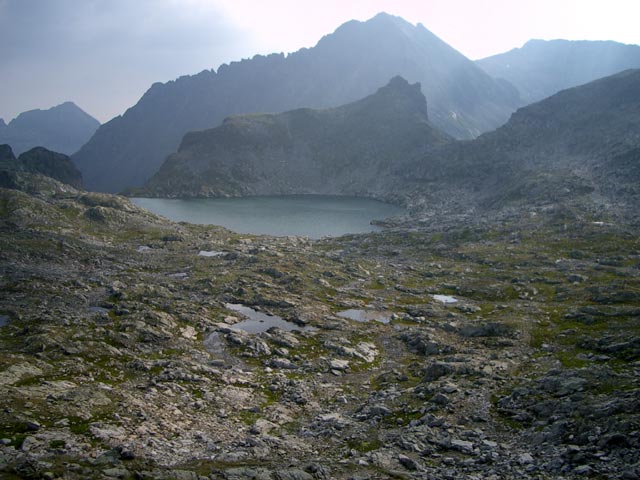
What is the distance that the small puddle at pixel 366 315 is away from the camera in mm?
56219

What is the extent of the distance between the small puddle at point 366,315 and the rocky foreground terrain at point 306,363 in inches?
15.4

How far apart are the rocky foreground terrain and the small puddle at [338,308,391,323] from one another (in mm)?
391

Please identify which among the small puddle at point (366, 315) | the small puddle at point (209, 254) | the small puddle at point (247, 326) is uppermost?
the small puddle at point (209, 254)

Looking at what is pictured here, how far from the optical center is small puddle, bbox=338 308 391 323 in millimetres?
56219

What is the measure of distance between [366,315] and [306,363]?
1864cm

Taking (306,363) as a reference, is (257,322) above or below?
above

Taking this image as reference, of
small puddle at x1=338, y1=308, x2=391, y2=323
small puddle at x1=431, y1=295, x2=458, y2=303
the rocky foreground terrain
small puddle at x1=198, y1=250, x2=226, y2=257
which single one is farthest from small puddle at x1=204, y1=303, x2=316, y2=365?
small puddle at x1=198, y1=250, x2=226, y2=257

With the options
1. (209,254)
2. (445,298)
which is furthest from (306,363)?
(209,254)

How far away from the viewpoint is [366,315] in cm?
5781

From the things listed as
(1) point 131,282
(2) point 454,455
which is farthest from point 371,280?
(2) point 454,455

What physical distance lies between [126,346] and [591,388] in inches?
1420

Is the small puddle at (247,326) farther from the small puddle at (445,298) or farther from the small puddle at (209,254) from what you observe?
the small puddle at (209,254)

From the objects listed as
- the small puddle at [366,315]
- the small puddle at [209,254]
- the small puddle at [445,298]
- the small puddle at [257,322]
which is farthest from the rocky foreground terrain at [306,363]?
the small puddle at [209,254]

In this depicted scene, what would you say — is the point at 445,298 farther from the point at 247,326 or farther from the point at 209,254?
the point at 209,254
